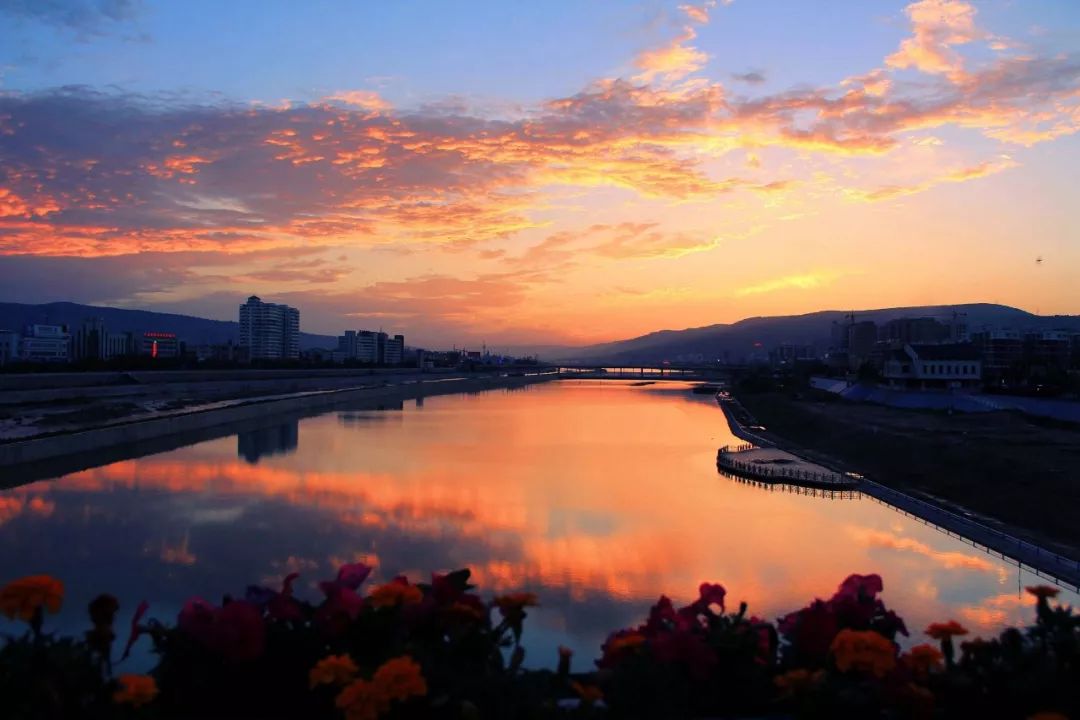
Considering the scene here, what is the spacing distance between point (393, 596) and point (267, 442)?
1619 centimetres

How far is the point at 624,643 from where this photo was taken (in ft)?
6.00

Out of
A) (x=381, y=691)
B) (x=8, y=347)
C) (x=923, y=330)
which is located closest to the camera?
(x=381, y=691)

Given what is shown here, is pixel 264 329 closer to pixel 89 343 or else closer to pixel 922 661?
pixel 89 343

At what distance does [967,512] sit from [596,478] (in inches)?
198

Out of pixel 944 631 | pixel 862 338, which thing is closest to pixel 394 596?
pixel 944 631

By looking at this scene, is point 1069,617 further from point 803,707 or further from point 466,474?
point 466,474

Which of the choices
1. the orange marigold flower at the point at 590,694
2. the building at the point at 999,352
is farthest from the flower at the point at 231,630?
the building at the point at 999,352

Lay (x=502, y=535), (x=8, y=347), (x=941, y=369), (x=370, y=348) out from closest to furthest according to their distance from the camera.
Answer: (x=502, y=535) → (x=941, y=369) → (x=8, y=347) → (x=370, y=348)

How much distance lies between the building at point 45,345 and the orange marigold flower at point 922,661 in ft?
169

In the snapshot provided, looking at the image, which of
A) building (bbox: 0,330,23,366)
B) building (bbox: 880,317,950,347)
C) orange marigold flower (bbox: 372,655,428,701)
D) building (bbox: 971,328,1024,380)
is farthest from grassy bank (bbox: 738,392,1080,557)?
building (bbox: 0,330,23,366)

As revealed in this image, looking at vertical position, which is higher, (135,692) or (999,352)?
(999,352)

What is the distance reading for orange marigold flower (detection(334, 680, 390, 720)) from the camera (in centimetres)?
151

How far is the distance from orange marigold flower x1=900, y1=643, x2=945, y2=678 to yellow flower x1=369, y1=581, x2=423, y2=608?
1075mm

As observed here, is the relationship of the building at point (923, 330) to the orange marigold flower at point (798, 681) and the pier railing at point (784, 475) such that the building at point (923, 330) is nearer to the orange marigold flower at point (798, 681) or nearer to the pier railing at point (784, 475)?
the pier railing at point (784, 475)
